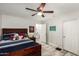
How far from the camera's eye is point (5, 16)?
1.59m

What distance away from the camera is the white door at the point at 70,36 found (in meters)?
1.63

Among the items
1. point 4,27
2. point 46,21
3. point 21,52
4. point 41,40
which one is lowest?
point 21,52

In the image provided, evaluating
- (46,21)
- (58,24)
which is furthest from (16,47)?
(58,24)

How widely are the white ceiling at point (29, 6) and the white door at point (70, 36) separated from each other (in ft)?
0.72

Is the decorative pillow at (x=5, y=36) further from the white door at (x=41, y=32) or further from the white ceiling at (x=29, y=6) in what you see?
the white door at (x=41, y=32)

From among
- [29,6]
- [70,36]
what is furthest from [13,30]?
[70,36]

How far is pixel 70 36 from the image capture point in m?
1.70

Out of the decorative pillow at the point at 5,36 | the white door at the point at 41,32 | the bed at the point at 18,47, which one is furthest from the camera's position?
the white door at the point at 41,32

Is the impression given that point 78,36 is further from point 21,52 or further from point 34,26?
point 21,52

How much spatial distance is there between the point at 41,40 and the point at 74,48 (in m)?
0.62

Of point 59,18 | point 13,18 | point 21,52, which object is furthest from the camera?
point 59,18

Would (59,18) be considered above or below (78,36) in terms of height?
above

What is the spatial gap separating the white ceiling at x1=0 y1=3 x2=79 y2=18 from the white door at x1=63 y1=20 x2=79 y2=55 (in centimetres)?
22

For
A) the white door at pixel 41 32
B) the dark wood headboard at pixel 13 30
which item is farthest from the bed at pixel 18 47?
the white door at pixel 41 32
